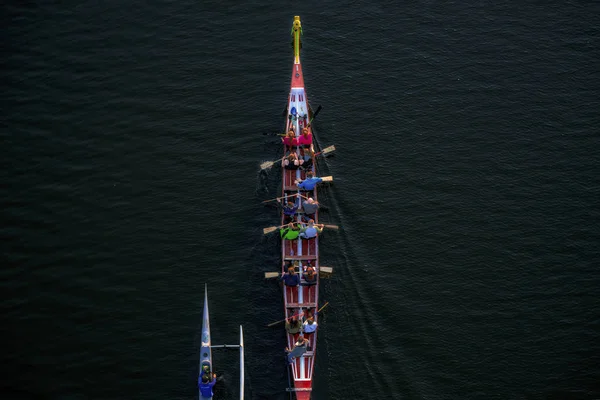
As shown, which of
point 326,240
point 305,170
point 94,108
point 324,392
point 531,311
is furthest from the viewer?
point 94,108

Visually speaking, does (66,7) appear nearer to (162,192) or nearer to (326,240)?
(162,192)

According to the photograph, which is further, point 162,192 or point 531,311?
point 162,192

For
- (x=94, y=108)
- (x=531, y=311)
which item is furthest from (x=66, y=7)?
(x=531, y=311)

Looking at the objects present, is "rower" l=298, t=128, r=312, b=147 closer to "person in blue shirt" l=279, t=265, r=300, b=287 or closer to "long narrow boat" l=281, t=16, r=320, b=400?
"long narrow boat" l=281, t=16, r=320, b=400

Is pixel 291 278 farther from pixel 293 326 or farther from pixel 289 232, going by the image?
pixel 289 232

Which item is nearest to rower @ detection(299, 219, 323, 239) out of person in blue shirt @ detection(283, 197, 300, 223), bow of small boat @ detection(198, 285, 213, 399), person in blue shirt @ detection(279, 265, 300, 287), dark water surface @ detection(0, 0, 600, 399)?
dark water surface @ detection(0, 0, 600, 399)

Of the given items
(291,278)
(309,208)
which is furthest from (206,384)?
(309,208)
